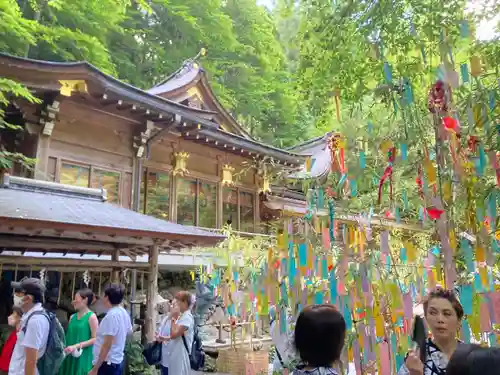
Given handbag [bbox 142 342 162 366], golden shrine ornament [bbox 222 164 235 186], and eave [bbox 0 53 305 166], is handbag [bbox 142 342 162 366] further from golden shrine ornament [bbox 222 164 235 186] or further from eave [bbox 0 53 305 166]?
golden shrine ornament [bbox 222 164 235 186]

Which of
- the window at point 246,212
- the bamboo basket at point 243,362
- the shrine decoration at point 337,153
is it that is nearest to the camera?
the shrine decoration at point 337,153

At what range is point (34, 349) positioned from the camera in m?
3.26

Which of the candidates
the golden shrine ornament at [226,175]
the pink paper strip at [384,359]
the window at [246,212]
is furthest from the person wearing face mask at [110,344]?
the window at [246,212]

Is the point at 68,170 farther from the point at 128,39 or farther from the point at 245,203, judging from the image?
the point at 128,39

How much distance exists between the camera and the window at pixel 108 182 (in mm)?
8844

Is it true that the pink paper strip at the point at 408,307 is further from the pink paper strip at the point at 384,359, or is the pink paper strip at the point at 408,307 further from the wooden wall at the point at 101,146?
the wooden wall at the point at 101,146

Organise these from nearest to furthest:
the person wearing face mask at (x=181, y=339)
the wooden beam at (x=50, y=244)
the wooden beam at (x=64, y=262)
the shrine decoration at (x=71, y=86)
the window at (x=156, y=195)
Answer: the person wearing face mask at (x=181, y=339), the wooden beam at (x=64, y=262), the wooden beam at (x=50, y=244), the shrine decoration at (x=71, y=86), the window at (x=156, y=195)

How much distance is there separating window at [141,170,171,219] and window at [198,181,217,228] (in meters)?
1.10

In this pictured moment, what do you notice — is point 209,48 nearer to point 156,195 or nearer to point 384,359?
point 156,195

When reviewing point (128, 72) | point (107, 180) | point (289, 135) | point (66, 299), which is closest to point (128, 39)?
point (128, 72)

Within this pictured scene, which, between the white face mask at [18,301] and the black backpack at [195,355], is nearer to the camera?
the white face mask at [18,301]

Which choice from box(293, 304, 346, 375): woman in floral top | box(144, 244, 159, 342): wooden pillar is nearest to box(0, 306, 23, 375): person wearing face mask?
box(144, 244, 159, 342): wooden pillar

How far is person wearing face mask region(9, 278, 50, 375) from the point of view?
3264mm

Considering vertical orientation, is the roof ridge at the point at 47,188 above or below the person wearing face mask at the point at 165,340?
above
